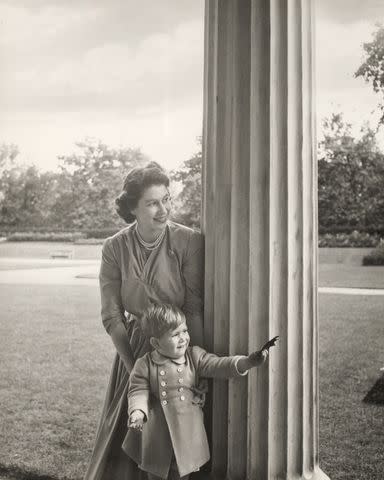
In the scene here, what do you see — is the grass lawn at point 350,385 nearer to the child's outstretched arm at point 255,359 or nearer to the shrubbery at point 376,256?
the shrubbery at point 376,256

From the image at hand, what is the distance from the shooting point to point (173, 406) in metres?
1.64

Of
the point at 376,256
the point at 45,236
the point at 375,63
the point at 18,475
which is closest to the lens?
the point at 18,475

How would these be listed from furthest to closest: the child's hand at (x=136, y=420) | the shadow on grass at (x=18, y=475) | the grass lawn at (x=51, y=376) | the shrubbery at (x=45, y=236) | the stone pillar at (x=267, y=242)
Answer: the shrubbery at (x=45, y=236), the grass lawn at (x=51, y=376), the shadow on grass at (x=18, y=475), the stone pillar at (x=267, y=242), the child's hand at (x=136, y=420)

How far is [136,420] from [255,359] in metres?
0.39

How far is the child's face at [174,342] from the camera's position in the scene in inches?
64.5

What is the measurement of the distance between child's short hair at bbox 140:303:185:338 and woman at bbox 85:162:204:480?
0.10m

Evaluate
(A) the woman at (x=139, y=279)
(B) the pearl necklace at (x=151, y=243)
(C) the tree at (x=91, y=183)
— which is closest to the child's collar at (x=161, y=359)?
(A) the woman at (x=139, y=279)

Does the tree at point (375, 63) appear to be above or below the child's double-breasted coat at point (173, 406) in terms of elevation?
above

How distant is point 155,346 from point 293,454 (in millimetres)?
553

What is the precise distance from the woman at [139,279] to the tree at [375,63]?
172 cm

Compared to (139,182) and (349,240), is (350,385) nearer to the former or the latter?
(349,240)

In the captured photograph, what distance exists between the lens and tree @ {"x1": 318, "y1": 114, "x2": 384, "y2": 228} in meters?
3.01

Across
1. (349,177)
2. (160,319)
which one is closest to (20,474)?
(160,319)

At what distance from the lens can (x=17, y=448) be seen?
2.84 m
